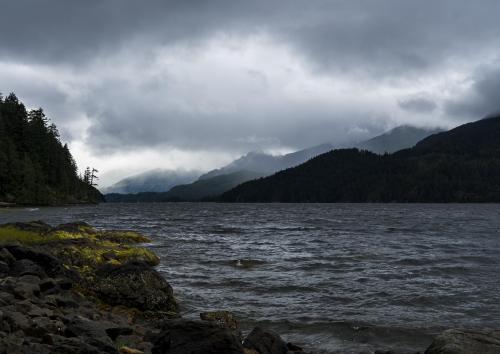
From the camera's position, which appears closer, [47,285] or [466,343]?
[466,343]

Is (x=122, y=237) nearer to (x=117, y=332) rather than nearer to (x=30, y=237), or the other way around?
(x=30, y=237)

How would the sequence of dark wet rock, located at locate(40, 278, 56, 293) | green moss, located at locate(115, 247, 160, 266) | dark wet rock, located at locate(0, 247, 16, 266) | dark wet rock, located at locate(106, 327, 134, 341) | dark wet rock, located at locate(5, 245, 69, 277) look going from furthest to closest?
1. green moss, located at locate(115, 247, 160, 266)
2. dark wet rock, located at locate(5, 245, 69, 277)
3. dark wet rock, located at locate(0, 247, 16, 266)
4. dark wet rock, located at locate(40, 278, 56, 293)
5. dark wet rock, located at locate(106, 327, 134, 341)

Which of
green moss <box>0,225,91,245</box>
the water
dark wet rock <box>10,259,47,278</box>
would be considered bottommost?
the water

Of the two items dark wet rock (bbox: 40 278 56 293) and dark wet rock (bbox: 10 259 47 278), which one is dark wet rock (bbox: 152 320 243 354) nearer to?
dark wet rock (bbox: 40 278 56 293)

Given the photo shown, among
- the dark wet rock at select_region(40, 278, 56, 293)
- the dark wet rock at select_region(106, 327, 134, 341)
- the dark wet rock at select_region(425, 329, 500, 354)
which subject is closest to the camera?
the dark wet rock at select_region(425, 329, 500, 354)

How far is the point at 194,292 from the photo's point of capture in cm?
2345

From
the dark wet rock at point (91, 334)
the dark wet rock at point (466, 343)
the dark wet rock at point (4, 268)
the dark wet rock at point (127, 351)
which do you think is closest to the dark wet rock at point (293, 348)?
the dark wet rock at point (466, 343)

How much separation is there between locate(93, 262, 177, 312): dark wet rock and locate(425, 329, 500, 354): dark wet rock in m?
11.1

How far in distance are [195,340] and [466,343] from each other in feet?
22.1

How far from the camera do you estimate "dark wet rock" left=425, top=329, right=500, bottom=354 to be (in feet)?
36.8

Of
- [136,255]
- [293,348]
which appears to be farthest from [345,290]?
[136,255]

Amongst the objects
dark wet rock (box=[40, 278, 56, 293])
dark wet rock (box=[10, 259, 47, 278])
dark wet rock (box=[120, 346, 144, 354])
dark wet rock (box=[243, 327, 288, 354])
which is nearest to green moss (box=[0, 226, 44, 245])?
dark wet rock (box=[10, 259, 47, 278])

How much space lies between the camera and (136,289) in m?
19.3

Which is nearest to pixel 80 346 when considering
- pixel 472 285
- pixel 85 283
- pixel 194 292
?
pixel 85 283
